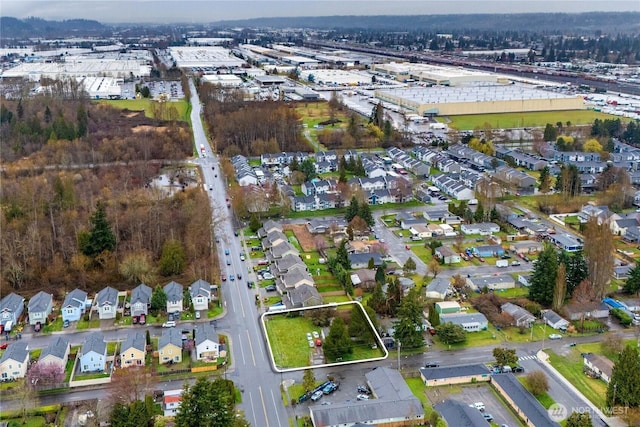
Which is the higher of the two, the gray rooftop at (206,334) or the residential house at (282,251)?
the gray rooftop at (206,334)

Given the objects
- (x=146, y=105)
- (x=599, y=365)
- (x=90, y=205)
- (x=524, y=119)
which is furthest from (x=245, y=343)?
(x=146, y=105)

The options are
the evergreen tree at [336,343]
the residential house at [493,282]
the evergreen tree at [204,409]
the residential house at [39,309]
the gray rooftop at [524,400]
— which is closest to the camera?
the evergreen tree at [204,409]

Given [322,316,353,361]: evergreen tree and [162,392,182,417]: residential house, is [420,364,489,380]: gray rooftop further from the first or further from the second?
[162,392,182,417]: residential house

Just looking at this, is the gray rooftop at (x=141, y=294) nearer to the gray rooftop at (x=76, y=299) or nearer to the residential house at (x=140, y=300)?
the residential house at (x=140, y=300)

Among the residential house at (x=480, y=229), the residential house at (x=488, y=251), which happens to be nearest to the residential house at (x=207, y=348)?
the residential house at (x=488, y=251)

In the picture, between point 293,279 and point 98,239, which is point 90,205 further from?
point 293,279

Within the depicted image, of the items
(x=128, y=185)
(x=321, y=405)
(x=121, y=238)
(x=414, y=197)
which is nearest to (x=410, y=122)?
(x=414, y=197)
